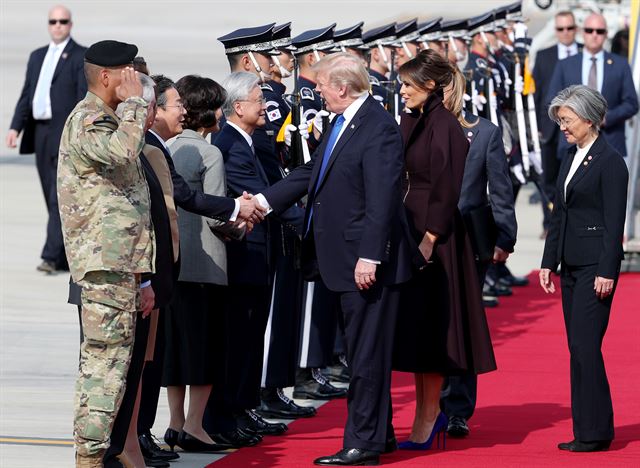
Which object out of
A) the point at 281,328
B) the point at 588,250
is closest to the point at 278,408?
the point at 281,328

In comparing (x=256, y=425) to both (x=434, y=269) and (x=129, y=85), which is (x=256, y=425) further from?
(x=129, y=85)

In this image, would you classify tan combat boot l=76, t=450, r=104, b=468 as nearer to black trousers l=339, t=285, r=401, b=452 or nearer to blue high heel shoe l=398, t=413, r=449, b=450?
black trousers l=339, t=285, r=401, b=452

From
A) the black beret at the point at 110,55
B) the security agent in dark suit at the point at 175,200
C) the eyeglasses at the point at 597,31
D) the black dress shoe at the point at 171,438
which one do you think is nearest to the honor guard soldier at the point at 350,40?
the security agent in dark suit at the point at 175,200

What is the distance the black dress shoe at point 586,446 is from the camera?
23.7 ft

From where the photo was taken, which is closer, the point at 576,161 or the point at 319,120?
the point at 576,161

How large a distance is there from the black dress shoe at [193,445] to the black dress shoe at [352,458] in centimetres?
57

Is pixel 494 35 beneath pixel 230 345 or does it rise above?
above

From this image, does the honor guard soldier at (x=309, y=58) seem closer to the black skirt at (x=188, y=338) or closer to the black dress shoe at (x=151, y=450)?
the black skirt at (x=188, y=338)

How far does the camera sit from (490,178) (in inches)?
313

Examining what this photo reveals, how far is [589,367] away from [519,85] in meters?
5.23

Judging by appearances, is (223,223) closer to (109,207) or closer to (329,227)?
(329,227)

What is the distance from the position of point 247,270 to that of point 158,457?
94cm

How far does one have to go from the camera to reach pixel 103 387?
611 centimetres

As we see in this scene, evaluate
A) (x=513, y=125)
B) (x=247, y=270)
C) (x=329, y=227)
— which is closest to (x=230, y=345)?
(x=247, y=270)
